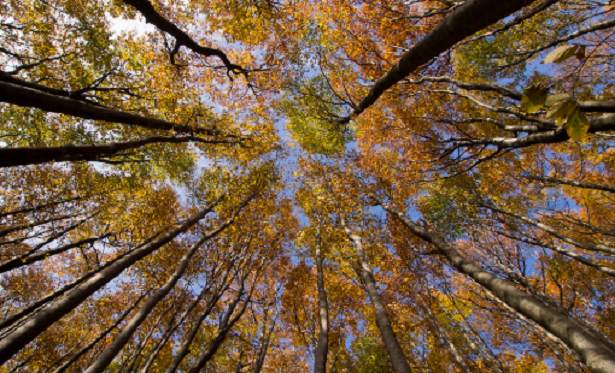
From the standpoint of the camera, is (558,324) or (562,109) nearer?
(562,109)

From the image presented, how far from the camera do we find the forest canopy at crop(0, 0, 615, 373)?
706 centimetres

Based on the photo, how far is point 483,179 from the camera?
1083 cm

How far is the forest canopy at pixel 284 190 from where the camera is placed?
7059mm

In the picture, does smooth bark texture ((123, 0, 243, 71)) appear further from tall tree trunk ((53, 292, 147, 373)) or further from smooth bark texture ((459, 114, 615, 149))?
tall tree trunk ((53, 292, 147, 373))

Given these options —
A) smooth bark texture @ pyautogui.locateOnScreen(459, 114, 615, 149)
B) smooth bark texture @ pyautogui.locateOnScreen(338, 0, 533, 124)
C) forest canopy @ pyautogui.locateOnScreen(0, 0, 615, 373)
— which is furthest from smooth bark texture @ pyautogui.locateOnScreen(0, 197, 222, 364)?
smooth bark texture @ pyautogui.locateOnScreen(459, 114, 615, 149)

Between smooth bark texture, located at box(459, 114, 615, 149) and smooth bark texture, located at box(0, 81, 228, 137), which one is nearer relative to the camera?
smooth bark texture, located at box(459, 114, 615, 149)

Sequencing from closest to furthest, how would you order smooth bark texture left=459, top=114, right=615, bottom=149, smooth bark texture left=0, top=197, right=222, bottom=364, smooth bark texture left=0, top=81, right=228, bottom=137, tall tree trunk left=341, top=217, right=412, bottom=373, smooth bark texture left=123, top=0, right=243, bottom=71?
smooth bark texture left=459, top=114, right=615, bottom=149 → smooth bark texture left=0, top=197, right=222, bottom=364 → smooth bark texture left=0, top=81, right=228, bottom=137 → tall tree trunk left=341, top=217, right=412, bottom=373 → smooth bark texture left=123, top=0, right=243, bottom=71

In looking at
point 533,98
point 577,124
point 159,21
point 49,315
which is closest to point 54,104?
point 159,21

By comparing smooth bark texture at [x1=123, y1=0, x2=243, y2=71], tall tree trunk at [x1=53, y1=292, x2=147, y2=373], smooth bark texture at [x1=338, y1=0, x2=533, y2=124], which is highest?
smooth bark texture at [x1=123, y1=0, x2=243, y2=71]

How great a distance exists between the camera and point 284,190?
42.8ft

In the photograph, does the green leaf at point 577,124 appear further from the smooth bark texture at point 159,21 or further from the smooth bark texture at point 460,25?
the smooth bark texture at point 159,21

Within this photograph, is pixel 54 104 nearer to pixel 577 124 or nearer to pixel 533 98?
pixel 533 98

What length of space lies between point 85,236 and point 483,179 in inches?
709

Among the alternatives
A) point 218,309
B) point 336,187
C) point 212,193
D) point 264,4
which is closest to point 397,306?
point 336,187
